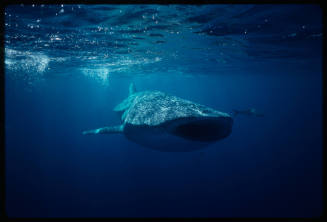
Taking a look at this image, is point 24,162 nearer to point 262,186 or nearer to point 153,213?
point 153,213

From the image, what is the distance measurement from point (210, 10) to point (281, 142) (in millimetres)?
40386

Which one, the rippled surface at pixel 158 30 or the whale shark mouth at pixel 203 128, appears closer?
the whale shark mouth at pixel 203 128

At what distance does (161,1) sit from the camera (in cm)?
335

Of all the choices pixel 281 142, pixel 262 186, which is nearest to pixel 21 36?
pixel 262 186

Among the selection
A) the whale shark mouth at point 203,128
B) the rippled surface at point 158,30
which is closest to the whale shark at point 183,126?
the whale shark mouth at point 203,128

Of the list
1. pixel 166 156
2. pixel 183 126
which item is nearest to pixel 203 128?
pixel 183 126

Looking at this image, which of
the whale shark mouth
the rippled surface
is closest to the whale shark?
the whale shark mouth

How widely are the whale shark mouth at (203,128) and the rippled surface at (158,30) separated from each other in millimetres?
5668

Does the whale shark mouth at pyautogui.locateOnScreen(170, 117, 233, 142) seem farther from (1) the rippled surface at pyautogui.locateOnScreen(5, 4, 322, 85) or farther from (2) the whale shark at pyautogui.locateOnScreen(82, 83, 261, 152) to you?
(1) the rippled surface at pyautogui.locateOnScreen(5, 4, 322, 85)

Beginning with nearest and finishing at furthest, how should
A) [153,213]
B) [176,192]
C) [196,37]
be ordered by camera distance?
1. [196,37]
2. [153,213]
3. [176,192]

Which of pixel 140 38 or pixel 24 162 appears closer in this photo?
pixel 140 38

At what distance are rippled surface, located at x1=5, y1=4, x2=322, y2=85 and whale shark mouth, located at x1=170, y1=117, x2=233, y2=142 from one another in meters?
5.67

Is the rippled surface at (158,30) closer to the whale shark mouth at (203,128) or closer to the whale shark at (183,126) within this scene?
the whale shark at (183,126)

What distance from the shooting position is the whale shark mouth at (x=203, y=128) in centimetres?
490
